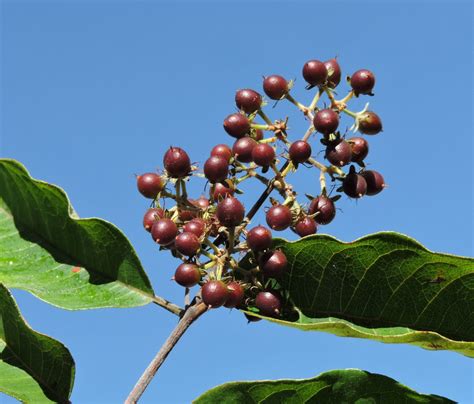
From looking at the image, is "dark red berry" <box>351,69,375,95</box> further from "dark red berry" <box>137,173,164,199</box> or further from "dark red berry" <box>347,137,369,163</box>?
"dark red berry" <box>137,173,164,199</box>

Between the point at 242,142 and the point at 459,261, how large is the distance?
929mm

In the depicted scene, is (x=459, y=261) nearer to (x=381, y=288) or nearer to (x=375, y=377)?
(x=381, y=288)

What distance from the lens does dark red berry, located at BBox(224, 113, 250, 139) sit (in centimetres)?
317

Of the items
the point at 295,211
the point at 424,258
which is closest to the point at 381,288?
the point at 424,258

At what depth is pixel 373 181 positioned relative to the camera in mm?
3275

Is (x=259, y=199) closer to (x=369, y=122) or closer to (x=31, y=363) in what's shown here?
(x=369, y=122)

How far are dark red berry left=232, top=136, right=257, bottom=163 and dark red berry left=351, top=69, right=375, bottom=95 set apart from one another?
574 mm

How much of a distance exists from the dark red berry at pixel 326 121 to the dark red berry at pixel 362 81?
309mm

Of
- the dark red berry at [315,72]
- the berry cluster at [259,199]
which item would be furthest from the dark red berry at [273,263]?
the dark red berry at [315,72]

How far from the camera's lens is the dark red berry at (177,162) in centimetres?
317

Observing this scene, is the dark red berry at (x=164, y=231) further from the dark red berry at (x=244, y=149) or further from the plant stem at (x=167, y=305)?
the dark red berry at (x=244, y=149)

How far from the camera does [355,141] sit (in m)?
3.21

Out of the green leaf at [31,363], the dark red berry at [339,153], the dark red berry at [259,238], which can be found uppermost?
the dark red berry at [339,153]

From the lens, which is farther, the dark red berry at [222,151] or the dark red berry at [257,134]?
the dark red berry at [257,134]
